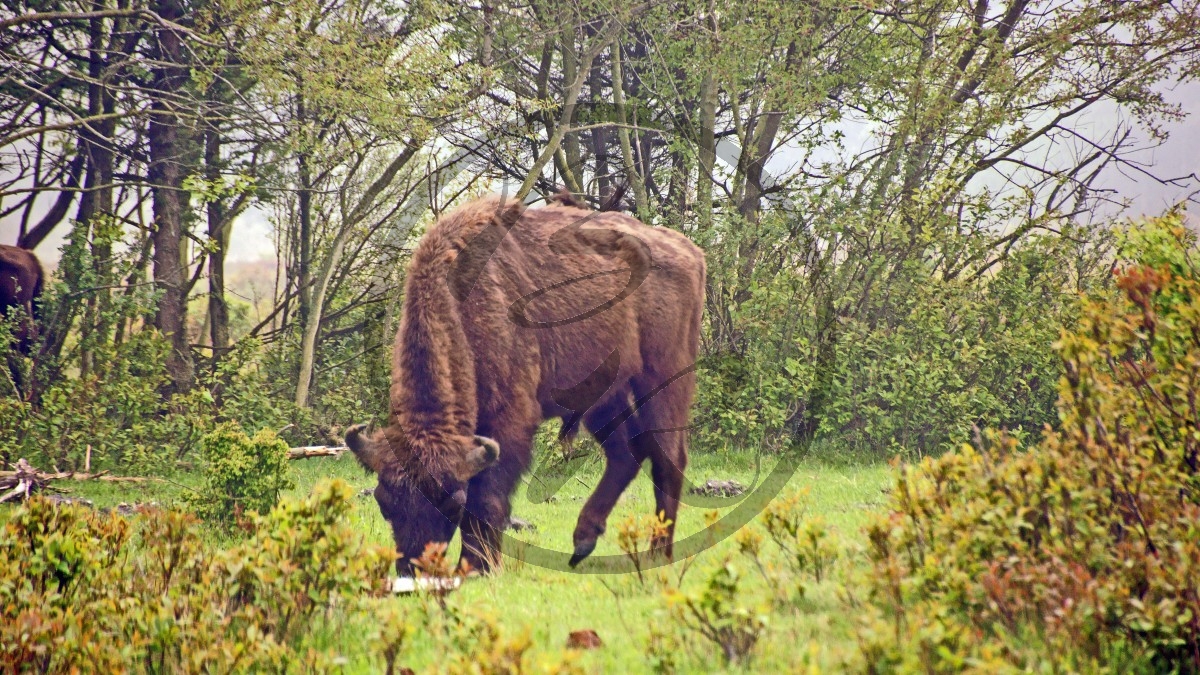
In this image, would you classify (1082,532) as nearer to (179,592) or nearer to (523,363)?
(523,363)

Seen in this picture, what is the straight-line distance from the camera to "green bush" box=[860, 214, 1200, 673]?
9.66 feet

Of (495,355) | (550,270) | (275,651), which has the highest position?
(550,270)

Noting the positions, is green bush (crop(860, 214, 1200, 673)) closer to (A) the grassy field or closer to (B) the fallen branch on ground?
(A) the grassy field

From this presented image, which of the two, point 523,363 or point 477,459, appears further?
point 523,363

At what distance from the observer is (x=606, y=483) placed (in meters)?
6.57

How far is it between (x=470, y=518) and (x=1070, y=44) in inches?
399

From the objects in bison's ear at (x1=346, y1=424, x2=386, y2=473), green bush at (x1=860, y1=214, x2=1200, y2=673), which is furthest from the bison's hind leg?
green bush at (x1=860, y1=214, x2=1200, y2=673)

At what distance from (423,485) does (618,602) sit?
1499 mm

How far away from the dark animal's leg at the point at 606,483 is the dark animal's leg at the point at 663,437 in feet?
0.32

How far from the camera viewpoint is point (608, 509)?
251 inches

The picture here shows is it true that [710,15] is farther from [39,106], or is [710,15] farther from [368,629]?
[368,629]

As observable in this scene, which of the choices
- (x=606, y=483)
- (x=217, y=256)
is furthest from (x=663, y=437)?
(x=217, y=256)

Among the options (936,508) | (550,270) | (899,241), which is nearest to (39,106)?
(550,270)

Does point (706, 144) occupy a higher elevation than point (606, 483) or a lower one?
higher
